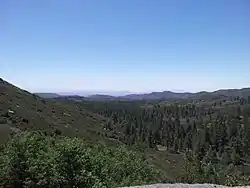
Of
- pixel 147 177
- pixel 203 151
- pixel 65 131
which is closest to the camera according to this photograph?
pixel 147 177

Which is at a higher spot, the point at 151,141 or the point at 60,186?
the point at 60,186

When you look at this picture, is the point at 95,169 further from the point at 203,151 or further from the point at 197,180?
the point at 203,151

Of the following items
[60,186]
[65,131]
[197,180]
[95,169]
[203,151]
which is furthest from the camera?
[203,151]

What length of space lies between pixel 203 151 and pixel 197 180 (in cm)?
11529

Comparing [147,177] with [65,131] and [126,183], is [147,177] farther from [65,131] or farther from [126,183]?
[65,131]

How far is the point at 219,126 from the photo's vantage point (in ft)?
651

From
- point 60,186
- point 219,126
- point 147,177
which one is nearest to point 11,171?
point 60,186

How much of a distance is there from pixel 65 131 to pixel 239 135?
117m

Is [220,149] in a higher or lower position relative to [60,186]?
lower

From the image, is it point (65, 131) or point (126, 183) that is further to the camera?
point (65, 131)

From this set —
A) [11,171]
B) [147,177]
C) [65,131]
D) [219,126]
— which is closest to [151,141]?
[219,126]

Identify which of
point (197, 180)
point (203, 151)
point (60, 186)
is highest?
point (60, 186)

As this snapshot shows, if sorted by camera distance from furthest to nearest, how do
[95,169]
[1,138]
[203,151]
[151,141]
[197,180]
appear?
1. [151,141]
2. [203,151]
3. [1,138]
4. [197,180]
5. [95,169]

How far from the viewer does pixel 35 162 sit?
137ft
